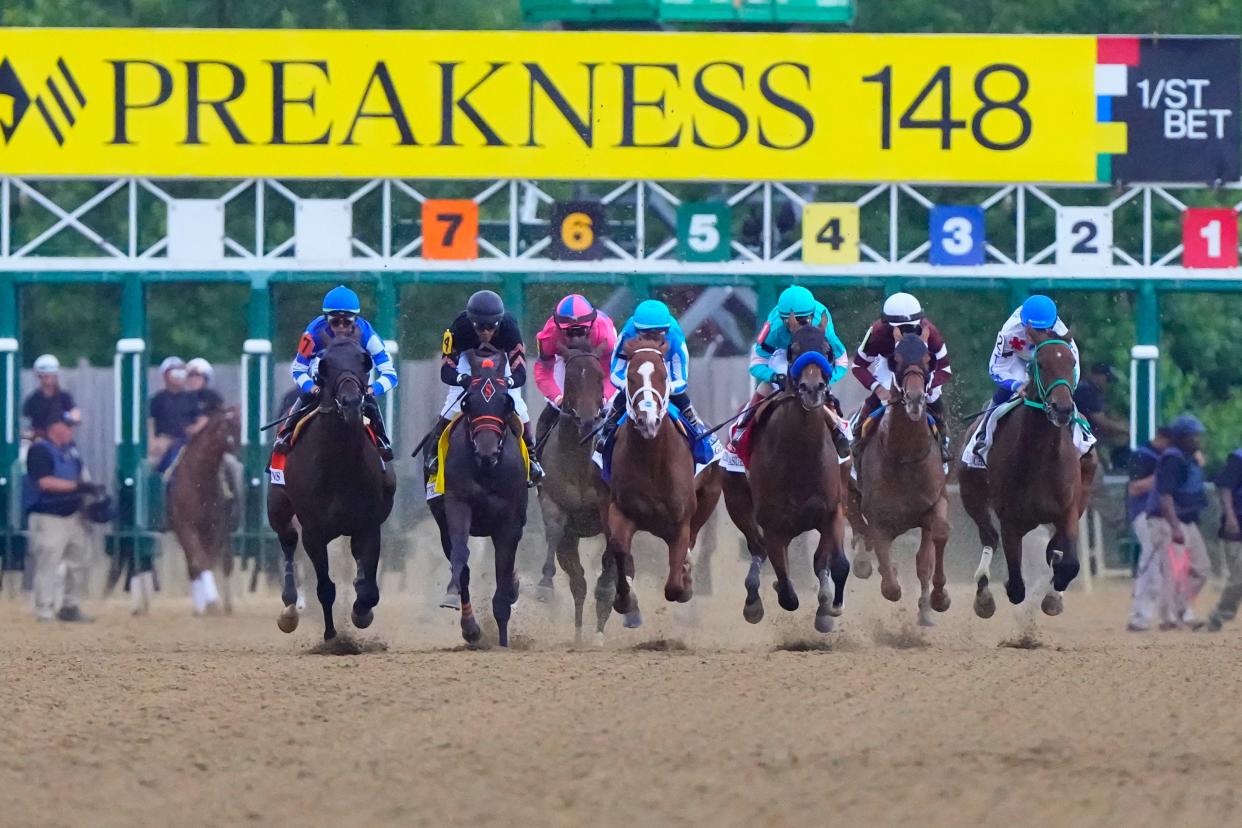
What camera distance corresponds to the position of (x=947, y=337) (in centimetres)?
2664

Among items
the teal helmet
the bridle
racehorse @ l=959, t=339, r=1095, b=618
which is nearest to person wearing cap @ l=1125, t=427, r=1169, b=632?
racehorse @ l=959, t=339, r=1095, b=618

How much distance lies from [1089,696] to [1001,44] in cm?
989

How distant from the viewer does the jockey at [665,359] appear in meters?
13.2

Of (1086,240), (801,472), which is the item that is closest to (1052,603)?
(801,472)

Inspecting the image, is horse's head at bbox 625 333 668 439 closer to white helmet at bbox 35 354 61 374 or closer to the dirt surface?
the dirt surface

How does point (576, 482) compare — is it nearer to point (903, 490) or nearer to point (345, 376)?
point (903, 490)

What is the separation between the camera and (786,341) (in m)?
13.2

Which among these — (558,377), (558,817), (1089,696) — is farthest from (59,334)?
(558,817)

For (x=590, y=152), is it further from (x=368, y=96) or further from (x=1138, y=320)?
(x=1138, y=320)

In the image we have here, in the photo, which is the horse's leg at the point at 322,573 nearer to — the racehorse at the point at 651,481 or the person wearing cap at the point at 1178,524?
the racehorse at the point at 651,481

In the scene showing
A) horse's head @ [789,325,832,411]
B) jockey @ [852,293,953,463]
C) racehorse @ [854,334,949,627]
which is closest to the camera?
horse's head @ [789,325,832,411]

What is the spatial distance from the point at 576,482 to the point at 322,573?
178cm

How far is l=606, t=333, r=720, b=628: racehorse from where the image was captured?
1280 centimetres

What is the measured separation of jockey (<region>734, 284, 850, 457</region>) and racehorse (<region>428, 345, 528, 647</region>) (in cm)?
116
